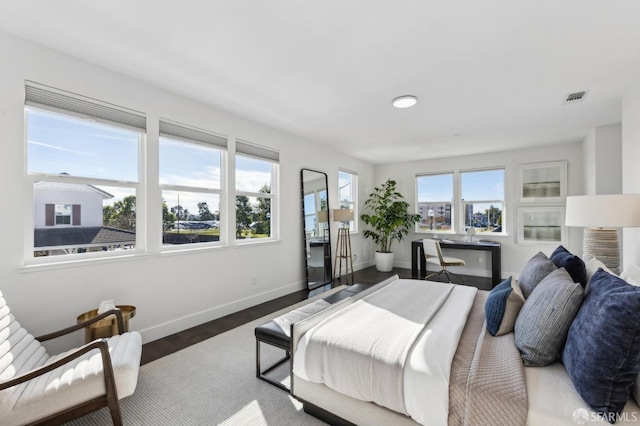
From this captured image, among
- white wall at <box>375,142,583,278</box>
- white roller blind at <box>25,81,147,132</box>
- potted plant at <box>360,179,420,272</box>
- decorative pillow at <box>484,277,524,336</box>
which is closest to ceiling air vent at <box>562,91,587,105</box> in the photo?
white wall at <box>375,142,583,278</box>

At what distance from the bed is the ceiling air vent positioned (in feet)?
8.81

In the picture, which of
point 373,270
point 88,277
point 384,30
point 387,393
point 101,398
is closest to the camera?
point 387,393

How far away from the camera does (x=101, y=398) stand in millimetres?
1603

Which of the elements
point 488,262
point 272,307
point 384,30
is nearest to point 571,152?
point 488,262

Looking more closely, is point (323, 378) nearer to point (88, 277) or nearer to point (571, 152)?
point (88, 277)

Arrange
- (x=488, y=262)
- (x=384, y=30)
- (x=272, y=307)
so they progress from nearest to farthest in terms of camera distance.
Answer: (x=384, y=30) < (x=272, y=307) < (x=488, y=262)

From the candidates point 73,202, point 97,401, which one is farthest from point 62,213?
point 97,401

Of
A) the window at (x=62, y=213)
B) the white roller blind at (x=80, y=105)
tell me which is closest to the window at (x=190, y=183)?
the white roller blind at (x=80, y=105)

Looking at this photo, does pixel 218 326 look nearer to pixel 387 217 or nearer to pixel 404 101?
pixel 404 101

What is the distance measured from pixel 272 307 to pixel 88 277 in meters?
2.02

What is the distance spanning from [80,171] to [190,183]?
1000mm

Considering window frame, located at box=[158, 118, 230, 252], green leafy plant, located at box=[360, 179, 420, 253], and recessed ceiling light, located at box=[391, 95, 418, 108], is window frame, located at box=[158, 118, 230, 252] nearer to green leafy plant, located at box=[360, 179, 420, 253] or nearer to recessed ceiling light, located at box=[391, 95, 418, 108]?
recessed ceiling light, located at box=[391, 95, 418, 108]

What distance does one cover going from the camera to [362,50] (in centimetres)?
224

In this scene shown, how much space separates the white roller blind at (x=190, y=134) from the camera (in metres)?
2.99
